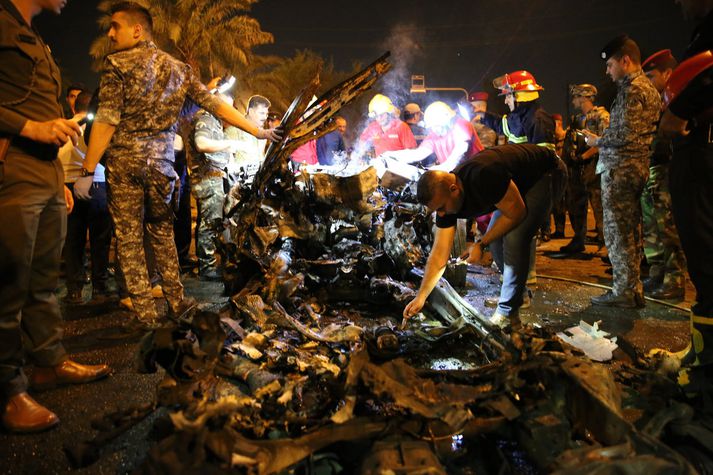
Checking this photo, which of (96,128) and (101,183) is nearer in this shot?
(96,128)

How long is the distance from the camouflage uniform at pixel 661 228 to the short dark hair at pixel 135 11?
16.3 feet

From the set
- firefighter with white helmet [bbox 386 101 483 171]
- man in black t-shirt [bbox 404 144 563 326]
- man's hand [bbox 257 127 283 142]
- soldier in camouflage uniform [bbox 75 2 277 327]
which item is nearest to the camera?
man in black t-shirt [bbox 404 144 563 326]

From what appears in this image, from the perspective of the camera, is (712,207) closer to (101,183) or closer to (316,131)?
(316,131)

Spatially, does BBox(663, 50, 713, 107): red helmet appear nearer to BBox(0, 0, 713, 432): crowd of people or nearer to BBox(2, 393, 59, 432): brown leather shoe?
BBox(0, 0, 713, 432): crowd of people

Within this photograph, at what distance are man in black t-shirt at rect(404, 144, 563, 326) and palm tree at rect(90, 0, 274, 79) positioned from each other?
18130 mm

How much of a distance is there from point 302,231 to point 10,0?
2853mm

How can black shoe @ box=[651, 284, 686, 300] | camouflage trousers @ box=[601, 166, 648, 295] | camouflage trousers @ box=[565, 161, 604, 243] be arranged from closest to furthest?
camouflage trousers @ box=[601, 166, 648, 295] → black shoe @ box=[651, 284, 686, 300] → camouflage trousers @ box=[565, 161, 604, 243]

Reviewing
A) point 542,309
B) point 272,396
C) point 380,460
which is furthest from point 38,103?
point 542,309

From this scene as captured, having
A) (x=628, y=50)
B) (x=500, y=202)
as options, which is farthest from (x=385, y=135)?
(x=500, y=202)

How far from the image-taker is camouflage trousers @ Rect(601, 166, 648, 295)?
441 cm

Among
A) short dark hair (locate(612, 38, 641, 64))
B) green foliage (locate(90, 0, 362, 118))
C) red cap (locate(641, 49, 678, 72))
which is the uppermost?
green foliage (locate(90, 0, 362, 118))

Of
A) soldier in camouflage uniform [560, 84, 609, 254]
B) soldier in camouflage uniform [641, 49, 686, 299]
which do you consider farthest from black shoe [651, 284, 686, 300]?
soldier in camouflage uniform [560, 84, 609, 254]

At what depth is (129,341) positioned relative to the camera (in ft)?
12.0

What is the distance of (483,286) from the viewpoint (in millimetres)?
5535
